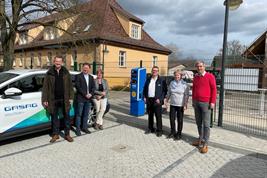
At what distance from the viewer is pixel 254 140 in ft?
19.5

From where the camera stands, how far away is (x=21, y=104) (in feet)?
17.5

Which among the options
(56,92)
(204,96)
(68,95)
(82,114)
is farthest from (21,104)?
(204,96)

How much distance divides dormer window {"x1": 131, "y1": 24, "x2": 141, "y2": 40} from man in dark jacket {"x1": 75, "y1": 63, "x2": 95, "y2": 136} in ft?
67.4

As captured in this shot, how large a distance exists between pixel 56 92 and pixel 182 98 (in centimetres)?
290

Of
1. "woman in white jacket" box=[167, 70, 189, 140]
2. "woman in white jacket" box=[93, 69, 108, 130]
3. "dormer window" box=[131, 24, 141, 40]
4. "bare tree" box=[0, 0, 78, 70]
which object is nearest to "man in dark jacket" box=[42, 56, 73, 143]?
"woman in white jacket" box=[93, 69, 108, 130]

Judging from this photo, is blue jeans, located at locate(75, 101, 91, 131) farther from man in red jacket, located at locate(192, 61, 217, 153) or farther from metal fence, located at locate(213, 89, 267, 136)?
metal fence, located at locate(213, 89, 267, 136)

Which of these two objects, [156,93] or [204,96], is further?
[156,93]

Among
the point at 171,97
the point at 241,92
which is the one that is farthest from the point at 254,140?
the point at 171,97

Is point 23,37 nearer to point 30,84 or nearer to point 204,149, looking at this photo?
point 30,84

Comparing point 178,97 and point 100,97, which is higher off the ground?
point 178,97

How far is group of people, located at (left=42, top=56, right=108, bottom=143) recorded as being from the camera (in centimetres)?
544

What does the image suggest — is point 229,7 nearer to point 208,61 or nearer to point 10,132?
point 208,61

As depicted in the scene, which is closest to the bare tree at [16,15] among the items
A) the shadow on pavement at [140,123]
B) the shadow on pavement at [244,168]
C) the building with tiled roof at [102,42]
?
the building with tiled roof at [102,42]

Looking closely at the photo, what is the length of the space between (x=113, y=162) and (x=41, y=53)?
27.7m
